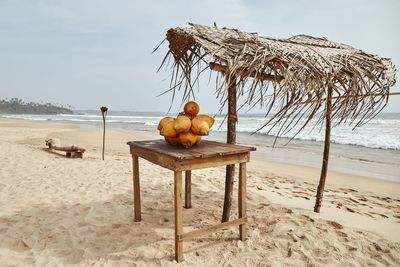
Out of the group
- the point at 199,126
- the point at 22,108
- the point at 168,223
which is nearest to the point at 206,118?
the point at 199,126

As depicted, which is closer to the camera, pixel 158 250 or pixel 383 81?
pixel 158 250

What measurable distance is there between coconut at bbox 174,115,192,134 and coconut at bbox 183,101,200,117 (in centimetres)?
19

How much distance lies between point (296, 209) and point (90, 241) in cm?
287

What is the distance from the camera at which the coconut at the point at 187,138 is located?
287 cm

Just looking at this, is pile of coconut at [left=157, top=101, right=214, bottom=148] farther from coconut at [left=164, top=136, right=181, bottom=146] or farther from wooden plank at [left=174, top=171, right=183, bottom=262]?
wooden plank at [left=174, top=171, right=183, bottom=262]

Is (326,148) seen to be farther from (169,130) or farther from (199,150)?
(169,130)

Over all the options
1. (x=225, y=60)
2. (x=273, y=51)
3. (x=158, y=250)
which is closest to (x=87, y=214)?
(x=158, y=250)

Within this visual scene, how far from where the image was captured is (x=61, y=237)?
3266 millimetres

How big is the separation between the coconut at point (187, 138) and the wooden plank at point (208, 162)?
271 mm

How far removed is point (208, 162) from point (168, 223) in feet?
4.44

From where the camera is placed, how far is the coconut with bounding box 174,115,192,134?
2793 mm

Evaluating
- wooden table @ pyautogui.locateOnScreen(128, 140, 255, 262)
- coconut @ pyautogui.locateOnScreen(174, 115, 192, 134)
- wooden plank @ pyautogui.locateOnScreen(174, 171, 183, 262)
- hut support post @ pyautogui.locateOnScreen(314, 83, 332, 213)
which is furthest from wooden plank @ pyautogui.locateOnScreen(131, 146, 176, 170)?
hut support post @ pyautogui.locateOnScreen(314, 83, 332, 213)

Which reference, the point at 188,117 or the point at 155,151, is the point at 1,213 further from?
the point at 188,117

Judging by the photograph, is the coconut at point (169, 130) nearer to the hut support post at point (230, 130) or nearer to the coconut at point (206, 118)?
the coconut at point (206, 118)
